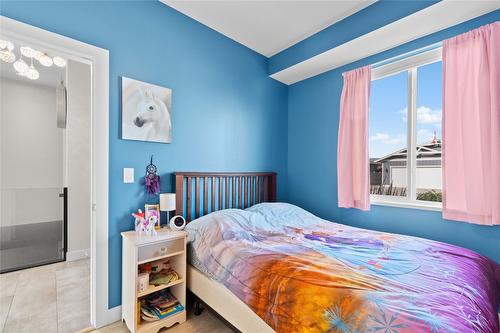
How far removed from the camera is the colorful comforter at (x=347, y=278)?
0.95 meters

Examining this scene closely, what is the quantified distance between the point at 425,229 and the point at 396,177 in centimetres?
60

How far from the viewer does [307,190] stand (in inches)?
127

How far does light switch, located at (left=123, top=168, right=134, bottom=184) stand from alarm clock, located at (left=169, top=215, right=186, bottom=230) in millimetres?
496

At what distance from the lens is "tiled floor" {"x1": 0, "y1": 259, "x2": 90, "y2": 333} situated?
1808 millimetres

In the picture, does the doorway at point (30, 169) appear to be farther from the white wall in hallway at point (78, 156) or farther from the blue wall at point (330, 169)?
the blue wall at point (330, 169)

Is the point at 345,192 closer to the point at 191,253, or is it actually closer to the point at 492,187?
the point at 492,187

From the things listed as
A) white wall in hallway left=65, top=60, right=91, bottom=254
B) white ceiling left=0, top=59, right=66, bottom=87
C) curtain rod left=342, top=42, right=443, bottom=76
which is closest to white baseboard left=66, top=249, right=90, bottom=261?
white wall in hallway left=65, top=60, right=91, bottom=254

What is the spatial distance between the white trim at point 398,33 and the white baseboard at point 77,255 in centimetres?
374

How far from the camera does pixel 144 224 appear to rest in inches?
74.0

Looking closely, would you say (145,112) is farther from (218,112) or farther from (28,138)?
(28,138)

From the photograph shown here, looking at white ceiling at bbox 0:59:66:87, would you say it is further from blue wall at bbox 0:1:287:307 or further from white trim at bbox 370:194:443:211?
white trim at bbox 370:194:443:211

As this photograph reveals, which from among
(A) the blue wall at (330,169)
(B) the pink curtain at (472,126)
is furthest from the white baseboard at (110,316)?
(B) the pink curtain at (472,126)

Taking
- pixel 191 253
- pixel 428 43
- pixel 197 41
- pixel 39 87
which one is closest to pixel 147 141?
pixel 191 253

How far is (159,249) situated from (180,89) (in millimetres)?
1552
